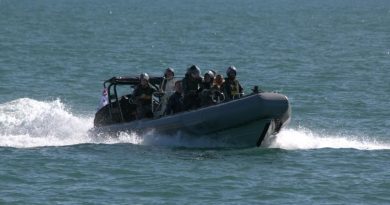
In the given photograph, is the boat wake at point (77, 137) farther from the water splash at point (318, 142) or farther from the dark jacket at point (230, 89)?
the dark jacket at point (230, 89)

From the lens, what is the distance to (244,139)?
2356 centimetres

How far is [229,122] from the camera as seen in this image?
910 inches

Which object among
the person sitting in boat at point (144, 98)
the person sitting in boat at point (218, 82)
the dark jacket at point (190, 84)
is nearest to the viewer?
the person sitting in boat at point (218, 82)

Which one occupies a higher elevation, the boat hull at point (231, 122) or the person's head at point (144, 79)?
the person's head at point (144, 79)

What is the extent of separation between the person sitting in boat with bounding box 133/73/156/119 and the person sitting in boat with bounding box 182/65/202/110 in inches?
35.0

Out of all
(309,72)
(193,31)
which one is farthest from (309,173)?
(193,31)

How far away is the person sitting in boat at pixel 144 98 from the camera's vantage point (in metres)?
24.4

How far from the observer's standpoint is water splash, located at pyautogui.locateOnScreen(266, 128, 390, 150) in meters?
24.5

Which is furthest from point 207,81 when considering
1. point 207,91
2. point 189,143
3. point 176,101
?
point 189,143

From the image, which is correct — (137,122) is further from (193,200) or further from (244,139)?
(193,200)

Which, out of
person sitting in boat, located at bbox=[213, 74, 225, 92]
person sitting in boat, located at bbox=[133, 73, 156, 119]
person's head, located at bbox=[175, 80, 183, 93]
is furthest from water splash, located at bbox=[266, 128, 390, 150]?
person sitting in boat, located at bbox=[133, 73, 156, 119]

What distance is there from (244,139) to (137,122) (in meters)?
2.11

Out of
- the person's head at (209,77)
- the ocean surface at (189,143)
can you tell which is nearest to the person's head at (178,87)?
the person's head at (209,77)

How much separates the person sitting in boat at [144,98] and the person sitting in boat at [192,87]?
0.89m
